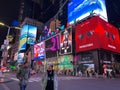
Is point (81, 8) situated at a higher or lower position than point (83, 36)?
higher

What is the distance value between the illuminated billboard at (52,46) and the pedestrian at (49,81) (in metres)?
40.5

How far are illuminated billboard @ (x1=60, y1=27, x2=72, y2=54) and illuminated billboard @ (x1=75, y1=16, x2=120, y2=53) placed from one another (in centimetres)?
268

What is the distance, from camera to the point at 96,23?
32.7 meters

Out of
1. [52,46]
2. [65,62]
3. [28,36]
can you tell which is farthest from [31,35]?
[65,62]

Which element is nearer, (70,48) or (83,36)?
(83,36)

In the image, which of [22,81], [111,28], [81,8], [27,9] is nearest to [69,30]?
[81,8]

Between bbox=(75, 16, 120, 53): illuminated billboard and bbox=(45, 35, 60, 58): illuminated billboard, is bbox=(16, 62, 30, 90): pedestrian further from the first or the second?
bbox=(45, 35, 60, 58): illuminated billboard

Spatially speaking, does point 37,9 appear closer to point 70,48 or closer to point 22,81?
point 70,48

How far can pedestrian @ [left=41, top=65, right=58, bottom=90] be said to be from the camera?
4609mm

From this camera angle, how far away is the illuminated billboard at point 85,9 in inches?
1453

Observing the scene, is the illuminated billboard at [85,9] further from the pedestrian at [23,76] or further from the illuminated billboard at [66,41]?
the pedestrian at [23,76]

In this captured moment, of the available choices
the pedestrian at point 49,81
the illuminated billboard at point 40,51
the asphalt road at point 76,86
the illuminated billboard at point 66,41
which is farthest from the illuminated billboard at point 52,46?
the pedestrian at point 49,81

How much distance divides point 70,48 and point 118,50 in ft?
40.2

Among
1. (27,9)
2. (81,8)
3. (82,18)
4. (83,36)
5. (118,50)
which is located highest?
(27,9)
